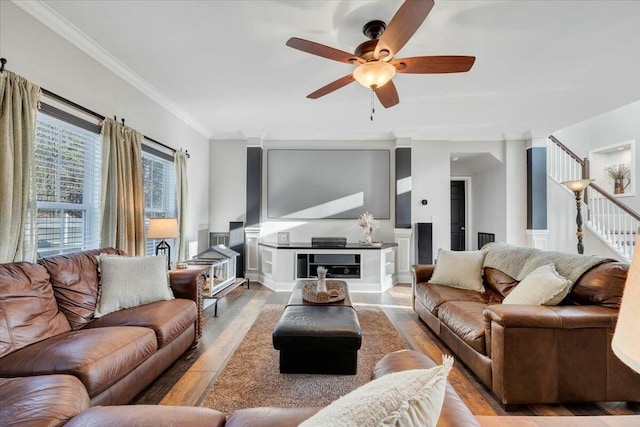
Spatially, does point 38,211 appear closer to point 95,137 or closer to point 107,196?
point 107,196

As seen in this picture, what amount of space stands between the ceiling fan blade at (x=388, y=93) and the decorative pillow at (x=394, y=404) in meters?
2.35

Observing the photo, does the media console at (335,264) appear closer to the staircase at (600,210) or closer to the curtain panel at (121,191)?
the curtain panel at (121,191)

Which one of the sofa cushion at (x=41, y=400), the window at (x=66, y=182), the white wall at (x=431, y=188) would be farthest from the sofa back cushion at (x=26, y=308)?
the white wall at (x=431, y=188)

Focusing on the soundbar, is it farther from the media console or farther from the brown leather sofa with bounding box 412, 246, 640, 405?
the brown leather sofa with bounding box 412, 246, 640, 405

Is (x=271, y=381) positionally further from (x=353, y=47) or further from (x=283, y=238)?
(x=283, y=238)

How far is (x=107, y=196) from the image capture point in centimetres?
294

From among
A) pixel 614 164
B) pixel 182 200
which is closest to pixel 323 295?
pixel 182 200

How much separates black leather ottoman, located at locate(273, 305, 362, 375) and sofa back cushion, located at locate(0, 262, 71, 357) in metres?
1.41

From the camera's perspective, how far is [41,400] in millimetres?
1159

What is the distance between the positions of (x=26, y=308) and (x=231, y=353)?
145cm

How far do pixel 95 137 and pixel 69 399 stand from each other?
97.6 inches

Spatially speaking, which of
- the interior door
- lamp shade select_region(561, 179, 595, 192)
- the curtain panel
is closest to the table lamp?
the curtain panel

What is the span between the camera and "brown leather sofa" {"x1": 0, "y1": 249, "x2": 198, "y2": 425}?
4.28 feet

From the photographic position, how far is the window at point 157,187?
373 centimetres
